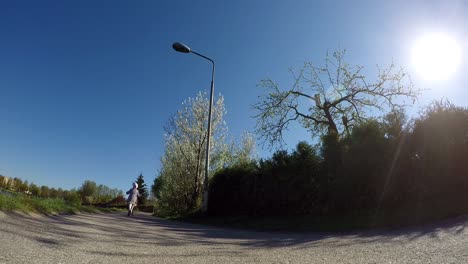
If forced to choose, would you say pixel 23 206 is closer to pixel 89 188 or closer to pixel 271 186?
pixel 271 186

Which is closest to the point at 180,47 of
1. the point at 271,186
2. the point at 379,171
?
the point at 271,186

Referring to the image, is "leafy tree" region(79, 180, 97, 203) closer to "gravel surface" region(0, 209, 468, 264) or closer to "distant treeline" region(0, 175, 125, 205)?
"distant treeline" region(0, 175, 125, 205)

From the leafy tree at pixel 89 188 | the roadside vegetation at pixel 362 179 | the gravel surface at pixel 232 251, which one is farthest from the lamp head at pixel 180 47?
the leafy tree at pixel 89 188

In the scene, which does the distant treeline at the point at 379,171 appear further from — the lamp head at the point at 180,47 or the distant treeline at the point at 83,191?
the distant treeline at the point at 83,191

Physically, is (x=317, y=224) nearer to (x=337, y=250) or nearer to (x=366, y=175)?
(x=366, y=175)

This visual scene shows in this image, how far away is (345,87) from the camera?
19.3 metres

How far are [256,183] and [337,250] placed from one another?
394 inches

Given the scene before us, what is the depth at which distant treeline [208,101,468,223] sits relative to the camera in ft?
27.6

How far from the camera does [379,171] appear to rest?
9.63 metres

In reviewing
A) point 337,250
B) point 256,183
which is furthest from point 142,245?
point 256,183

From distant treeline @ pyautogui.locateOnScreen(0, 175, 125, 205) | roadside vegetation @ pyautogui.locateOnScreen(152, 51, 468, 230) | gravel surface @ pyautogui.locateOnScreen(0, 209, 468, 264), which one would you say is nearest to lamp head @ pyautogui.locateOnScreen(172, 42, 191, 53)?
Result: roadside vegetation @ pyautogui.locateOnScreen(152, 51, 468, 230)

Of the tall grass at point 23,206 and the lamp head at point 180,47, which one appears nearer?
the tall grass at point 23,206

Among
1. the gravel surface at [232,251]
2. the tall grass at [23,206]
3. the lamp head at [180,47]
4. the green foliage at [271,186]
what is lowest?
the gravel surface at [232,251]

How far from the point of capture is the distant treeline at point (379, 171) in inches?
332
